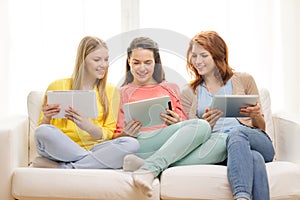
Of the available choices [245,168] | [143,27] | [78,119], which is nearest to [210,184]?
[245,168]

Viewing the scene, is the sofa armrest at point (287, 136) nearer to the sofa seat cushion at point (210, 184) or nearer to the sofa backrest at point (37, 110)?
the sofa backrest at point (37, 110)

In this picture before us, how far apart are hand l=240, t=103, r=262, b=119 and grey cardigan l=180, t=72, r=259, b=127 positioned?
92 millimetres

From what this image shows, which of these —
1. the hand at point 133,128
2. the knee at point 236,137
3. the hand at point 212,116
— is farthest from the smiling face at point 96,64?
the knee at point 236,137

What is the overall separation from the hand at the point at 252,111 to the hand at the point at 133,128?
19.2 inches

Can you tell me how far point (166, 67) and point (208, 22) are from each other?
3.61ft

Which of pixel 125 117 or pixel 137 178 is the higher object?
pixel 125 117

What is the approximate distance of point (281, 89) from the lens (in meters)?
3.12

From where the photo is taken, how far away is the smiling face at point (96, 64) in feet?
7.29

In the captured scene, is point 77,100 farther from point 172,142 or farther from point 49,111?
point 172,142

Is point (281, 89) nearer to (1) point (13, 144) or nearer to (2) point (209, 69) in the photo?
(2) point (209, 69)

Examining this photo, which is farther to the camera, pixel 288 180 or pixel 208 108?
pixel 208 108

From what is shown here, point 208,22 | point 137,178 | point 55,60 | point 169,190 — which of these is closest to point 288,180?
point 169,190

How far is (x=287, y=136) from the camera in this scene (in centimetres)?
246

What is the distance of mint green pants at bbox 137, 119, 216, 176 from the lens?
7.11 feet
